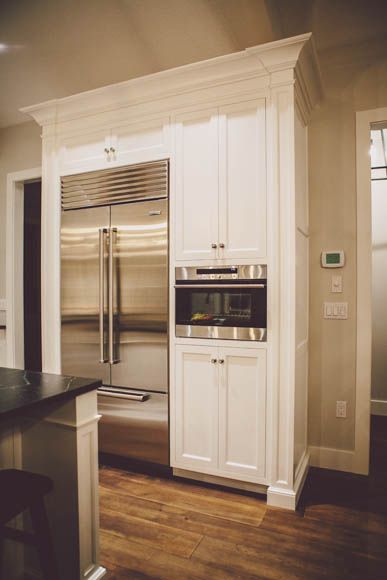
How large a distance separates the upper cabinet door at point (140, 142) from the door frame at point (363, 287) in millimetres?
1296

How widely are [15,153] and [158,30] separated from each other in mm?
2056

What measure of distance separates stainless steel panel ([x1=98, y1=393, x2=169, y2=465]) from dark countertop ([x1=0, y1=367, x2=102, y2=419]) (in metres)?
1.11

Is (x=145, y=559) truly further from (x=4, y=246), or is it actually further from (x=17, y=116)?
(x=17, y=116)

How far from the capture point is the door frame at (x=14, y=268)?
3.76 meters

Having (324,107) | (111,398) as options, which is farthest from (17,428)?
(324,107)

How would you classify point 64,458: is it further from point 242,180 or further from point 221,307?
point 242,180

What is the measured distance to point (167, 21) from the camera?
2449mm

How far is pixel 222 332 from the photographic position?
2.40m

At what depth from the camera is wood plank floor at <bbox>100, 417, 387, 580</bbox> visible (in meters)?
1.74

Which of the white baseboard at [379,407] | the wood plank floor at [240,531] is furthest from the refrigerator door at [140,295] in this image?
the white baseboard at [379,407]

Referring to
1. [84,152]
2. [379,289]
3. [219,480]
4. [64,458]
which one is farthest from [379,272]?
[64,458]

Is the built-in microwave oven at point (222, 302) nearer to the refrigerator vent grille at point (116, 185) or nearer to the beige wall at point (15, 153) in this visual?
the refrigerator vent grille at point (116, 185)

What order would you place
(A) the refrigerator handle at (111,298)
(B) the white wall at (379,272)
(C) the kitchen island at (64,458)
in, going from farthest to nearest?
(B) the white wall at (379,272), (A) the refrigerator handle at (111,298), (C) the kitchen island at (64,458)

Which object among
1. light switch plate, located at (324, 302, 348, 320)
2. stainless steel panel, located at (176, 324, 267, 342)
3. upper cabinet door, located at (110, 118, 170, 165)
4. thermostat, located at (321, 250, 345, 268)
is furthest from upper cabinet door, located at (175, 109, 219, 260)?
light switch plate, located at (324, 302, 348, 320)
